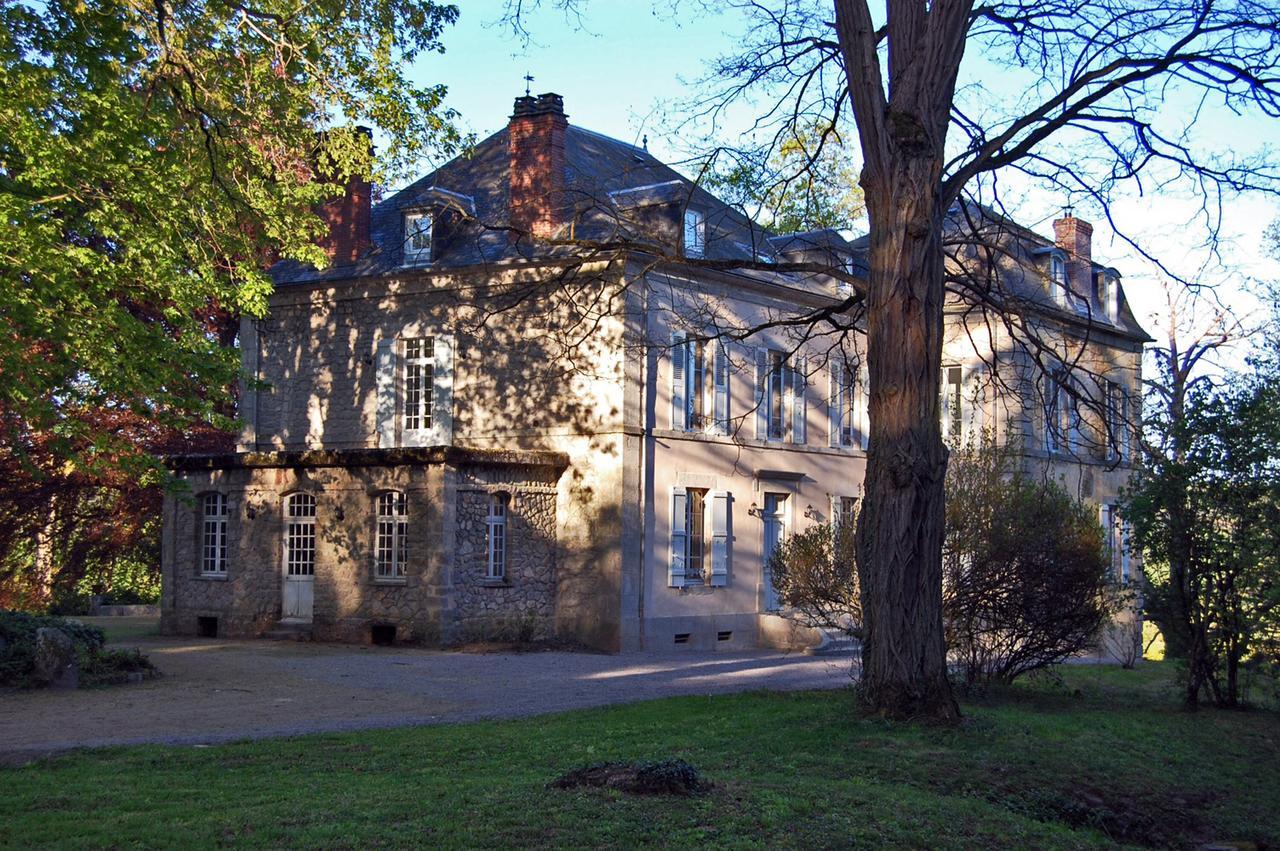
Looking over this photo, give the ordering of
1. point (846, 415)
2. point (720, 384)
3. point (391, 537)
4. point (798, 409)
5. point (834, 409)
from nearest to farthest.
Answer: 1. point (391, 537)
2. point (720, 384)
3. point (798, 409)
4. point (834, 409)
5. point (846, 415)

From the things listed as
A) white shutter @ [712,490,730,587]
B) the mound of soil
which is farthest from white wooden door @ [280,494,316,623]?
the mound of soil

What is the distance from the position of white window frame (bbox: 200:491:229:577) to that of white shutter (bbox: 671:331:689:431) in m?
8.05

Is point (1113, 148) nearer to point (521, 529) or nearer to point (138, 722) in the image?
point (138, 722)

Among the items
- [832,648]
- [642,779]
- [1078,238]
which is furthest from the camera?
Result: [1078,238]

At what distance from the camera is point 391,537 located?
71.9ft

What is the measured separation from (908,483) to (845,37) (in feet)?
12.7

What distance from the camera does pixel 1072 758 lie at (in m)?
Result: 10.2

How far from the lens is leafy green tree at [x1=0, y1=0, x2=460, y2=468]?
1377 cm

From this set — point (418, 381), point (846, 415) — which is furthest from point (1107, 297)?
point (418, 381)

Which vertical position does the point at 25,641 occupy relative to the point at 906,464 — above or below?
below

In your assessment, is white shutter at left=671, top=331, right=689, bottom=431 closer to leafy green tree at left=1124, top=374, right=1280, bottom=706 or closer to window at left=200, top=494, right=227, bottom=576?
window at left=200, top=494, right=227, bottom=576

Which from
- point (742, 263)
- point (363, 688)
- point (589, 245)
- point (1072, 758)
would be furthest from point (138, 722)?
point (1072, 758)

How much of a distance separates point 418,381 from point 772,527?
737cm

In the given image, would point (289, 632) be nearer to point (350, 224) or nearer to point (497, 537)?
point (497, 537)
